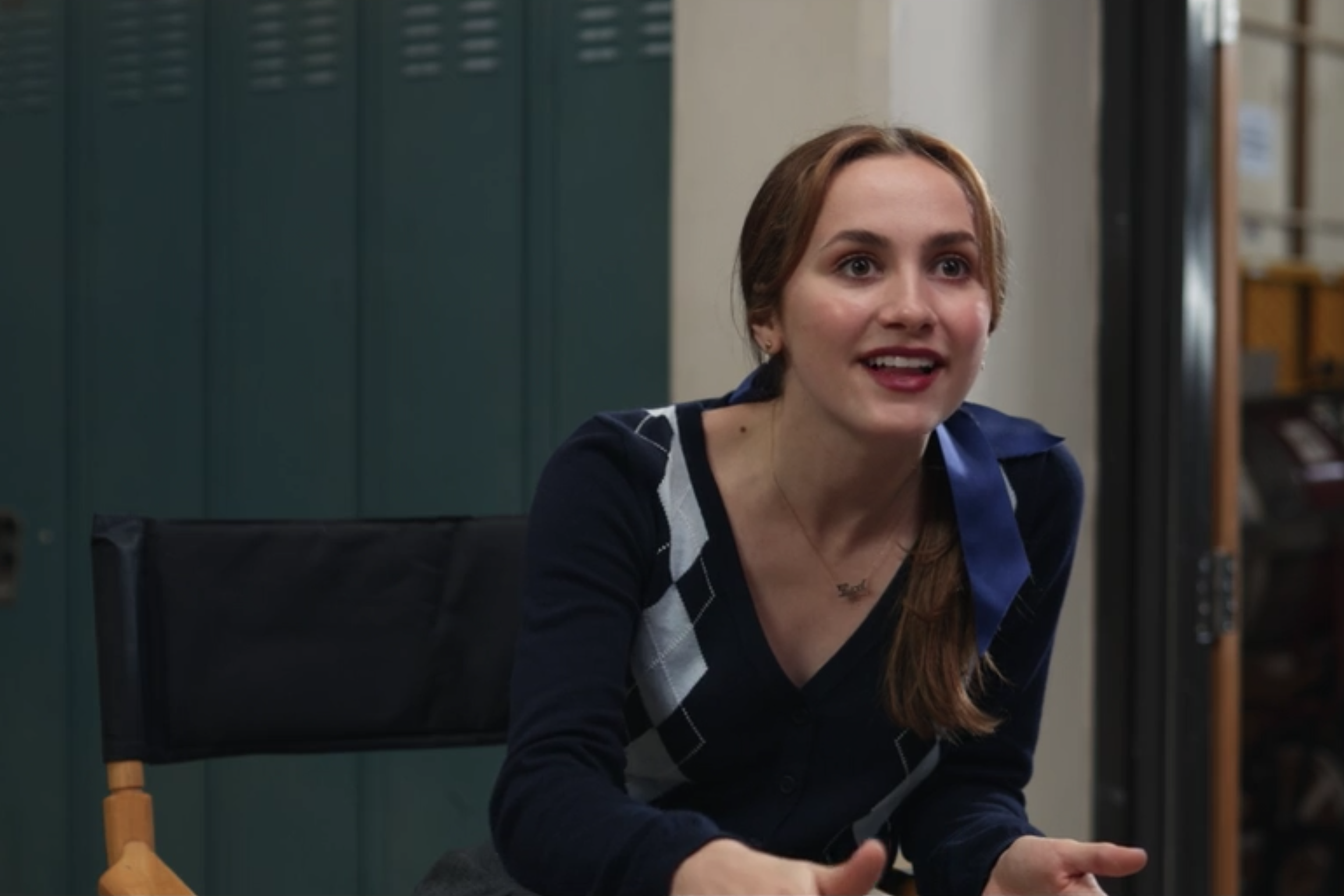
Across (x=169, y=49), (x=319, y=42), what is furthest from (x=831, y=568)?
(x=169, y=49)

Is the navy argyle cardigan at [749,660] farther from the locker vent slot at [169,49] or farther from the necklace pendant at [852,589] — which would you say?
the locker vent slot at [169,49]

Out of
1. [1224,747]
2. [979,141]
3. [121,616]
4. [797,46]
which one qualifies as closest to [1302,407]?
[1224,747]

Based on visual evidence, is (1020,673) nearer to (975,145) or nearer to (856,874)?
(856,874)

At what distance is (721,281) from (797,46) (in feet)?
0.97

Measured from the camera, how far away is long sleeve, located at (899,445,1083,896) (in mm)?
1475

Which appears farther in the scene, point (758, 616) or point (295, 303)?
point (295, 303)

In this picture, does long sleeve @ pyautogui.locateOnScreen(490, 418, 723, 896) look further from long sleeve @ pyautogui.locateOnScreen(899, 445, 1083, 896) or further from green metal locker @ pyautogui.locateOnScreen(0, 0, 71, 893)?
green metal locker @ pyautogui.locateOnScreen(0, 0, 71, 893)

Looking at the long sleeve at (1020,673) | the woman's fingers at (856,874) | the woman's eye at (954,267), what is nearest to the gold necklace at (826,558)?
the long sleeve at (1020,673)

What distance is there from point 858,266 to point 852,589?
0.31m

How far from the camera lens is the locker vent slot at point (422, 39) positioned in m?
2.14

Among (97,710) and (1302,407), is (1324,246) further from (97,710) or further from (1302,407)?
(97,710)

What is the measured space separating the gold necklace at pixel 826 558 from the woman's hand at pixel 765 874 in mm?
408

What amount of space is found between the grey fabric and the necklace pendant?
0.39 metres

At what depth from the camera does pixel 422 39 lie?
2.15 meters
